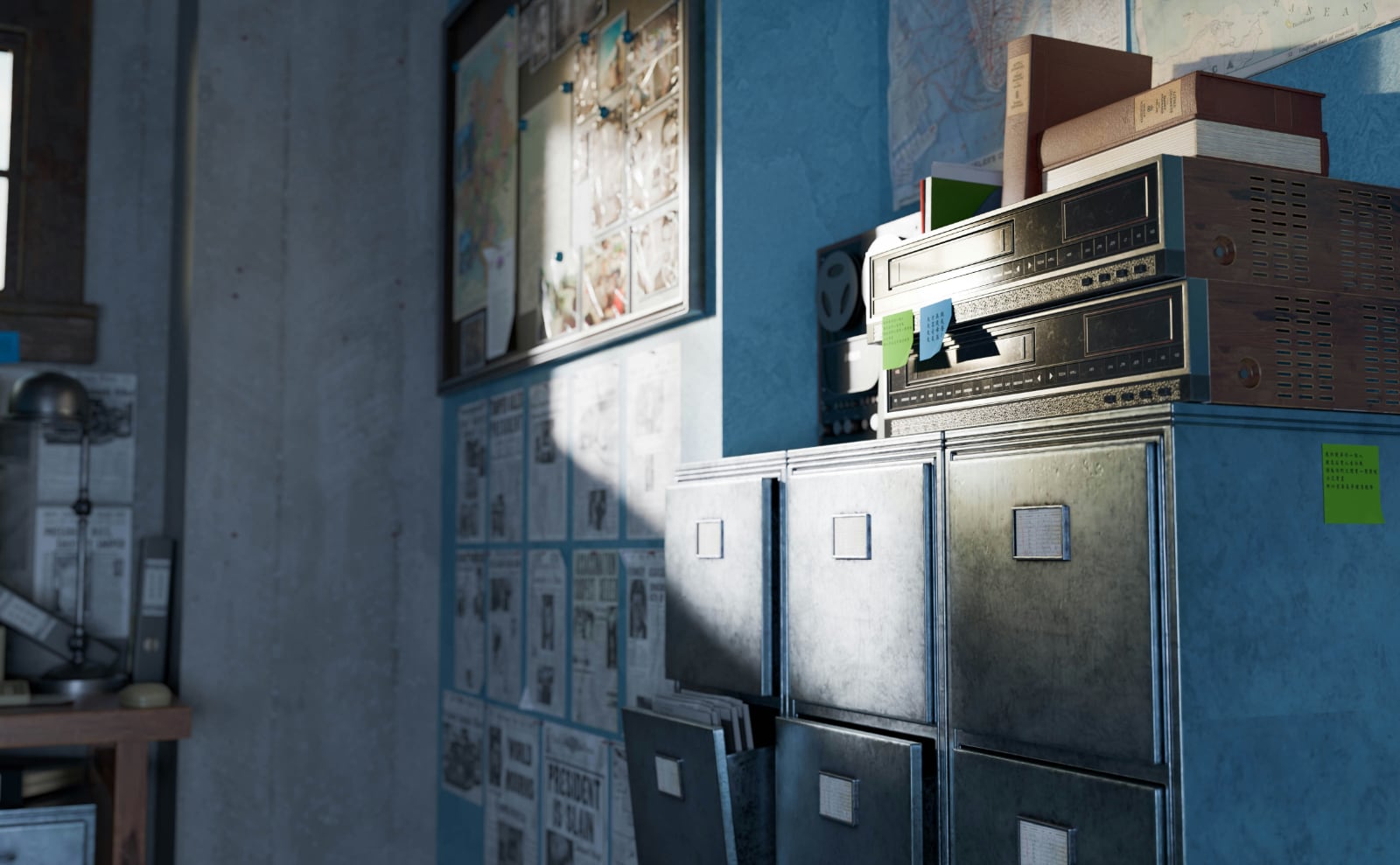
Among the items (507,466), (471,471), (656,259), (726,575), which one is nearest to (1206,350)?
(726,575)

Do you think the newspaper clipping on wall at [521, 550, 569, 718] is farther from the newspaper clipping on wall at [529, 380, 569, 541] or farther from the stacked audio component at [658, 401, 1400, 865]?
the stacked audio component at [658, 401, 1400, 865]

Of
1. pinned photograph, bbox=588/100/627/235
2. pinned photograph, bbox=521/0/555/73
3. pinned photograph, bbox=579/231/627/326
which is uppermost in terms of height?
pinned photograph, bbox=521/0/555/73

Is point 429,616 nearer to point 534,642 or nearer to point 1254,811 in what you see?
point 534,642

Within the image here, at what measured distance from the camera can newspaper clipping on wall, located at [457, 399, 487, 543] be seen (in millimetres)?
3545

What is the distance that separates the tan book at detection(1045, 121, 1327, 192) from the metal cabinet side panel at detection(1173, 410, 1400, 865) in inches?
11.6

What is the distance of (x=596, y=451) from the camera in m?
2.86

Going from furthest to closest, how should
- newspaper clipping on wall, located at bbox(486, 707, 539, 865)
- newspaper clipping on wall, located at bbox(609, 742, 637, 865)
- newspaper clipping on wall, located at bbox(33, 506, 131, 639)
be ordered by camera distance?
newspaper clipping on wall, located at bbox(33, 506, 131, 639) → newspaper clipping on wall, located at bbox(486, 707, 539, 865) → newspaper clipping on wall, located at bbox(609, 742, 637, 865)

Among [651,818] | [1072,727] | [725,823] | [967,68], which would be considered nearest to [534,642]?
[651,818]

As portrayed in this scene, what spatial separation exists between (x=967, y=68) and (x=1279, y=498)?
118cm

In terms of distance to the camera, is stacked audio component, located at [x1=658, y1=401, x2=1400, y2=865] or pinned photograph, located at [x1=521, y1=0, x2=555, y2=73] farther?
pinned photograph, located at [x1=521, y1=0, x2=555, y2=73]

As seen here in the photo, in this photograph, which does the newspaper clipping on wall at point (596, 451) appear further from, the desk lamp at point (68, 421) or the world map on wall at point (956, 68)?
the desk lamp at point (68, 421)

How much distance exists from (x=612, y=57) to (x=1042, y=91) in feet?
4.56

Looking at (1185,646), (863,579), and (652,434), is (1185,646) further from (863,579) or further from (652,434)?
(652,434)

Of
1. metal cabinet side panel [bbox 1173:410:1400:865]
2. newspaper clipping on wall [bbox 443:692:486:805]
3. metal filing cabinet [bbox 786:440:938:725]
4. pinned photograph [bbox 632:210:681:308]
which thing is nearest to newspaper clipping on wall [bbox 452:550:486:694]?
newspaper clipping on wall [bbox 443:692:486:805]
